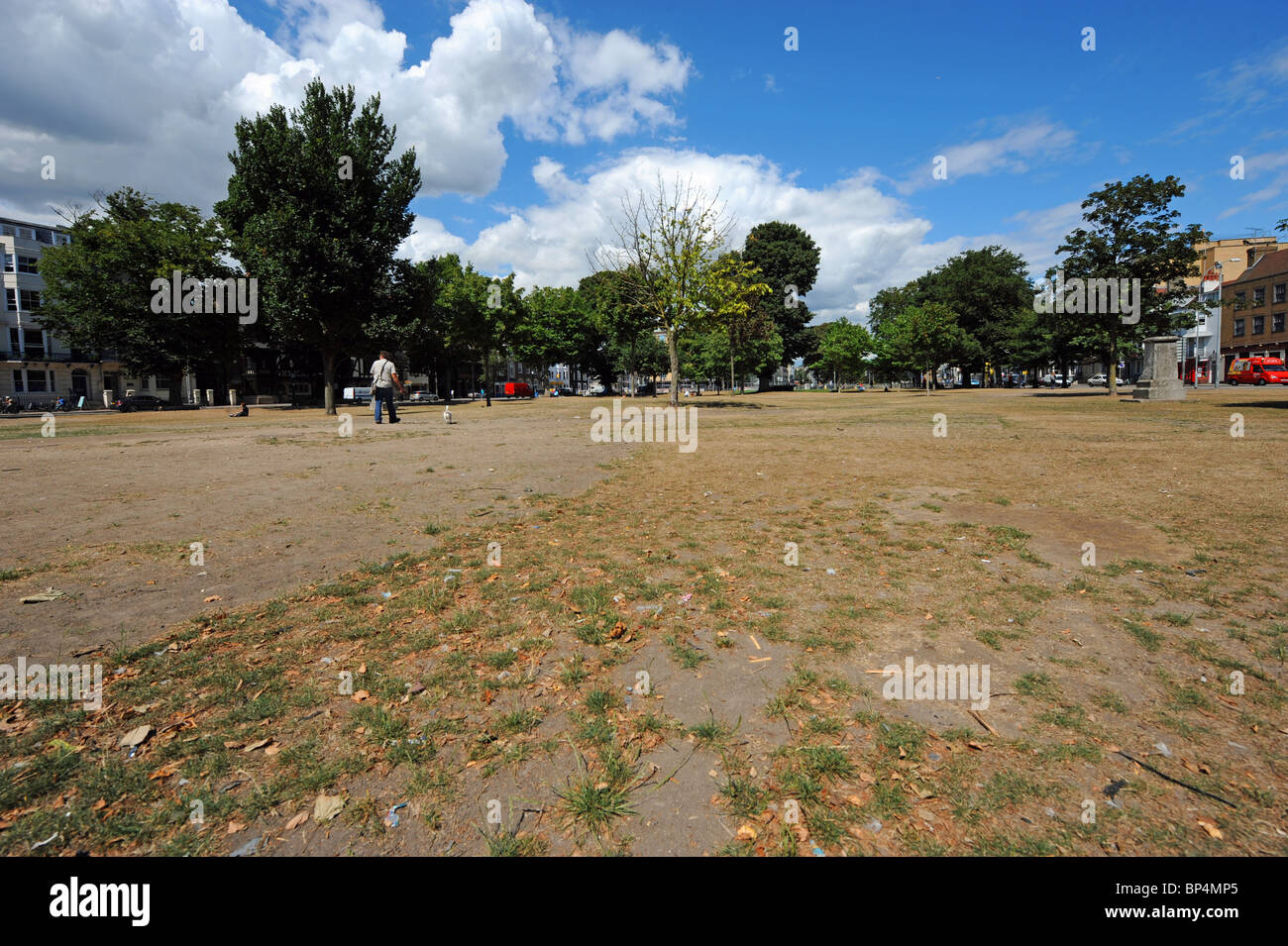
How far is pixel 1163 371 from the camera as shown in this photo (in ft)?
103

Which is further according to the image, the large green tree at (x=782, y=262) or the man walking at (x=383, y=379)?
the large green tree at (x=782, y=262)

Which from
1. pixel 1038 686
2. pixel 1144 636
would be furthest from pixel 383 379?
pixel 1144 636

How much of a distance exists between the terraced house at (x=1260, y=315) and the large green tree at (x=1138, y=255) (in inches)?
1650

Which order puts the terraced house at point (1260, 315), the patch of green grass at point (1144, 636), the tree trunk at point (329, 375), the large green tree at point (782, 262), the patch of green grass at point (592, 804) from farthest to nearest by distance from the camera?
the large green tree at point (782, 262)
the terraced house at point (1260, 315)
the tree trunk at point (329, 375)
the patch of green grass at point (1144, 636)
the patch of green grass at point (592, 804)

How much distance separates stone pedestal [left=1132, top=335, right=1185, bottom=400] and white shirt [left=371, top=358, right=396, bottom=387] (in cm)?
3817

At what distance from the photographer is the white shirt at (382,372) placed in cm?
2078

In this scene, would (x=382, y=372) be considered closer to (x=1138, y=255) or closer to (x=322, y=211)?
(x=322, y=211)

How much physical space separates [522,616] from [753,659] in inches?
73.2

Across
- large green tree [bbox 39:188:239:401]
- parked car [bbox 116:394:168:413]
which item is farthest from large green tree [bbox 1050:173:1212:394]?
parked car [bbox 116:394:168:413]

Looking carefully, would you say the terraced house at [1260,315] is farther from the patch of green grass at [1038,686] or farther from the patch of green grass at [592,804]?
the patch of green grass at [592,804]

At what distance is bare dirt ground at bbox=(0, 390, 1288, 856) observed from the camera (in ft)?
8.04

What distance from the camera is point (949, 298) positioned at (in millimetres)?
82812

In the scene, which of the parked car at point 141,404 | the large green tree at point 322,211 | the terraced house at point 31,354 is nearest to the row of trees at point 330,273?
the large green tree at point 322,211

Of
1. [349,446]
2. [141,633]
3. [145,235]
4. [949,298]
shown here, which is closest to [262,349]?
[145,235]
